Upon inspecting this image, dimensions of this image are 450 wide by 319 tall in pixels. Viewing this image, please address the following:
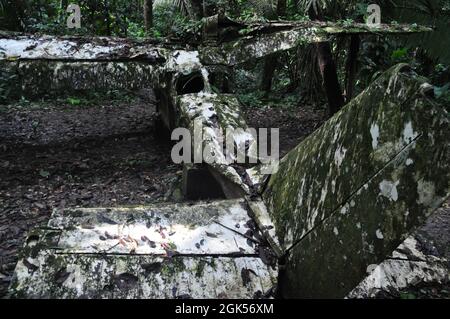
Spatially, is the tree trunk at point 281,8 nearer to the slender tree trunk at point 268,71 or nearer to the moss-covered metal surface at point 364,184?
the slender tree trunk at point 268,71

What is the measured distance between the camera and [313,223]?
2586 mm

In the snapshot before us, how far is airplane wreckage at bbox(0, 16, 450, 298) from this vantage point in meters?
1.98

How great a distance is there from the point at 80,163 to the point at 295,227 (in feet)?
15.1

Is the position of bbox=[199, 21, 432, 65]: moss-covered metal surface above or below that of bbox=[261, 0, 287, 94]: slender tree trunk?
above

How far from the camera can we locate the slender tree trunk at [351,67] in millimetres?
8188

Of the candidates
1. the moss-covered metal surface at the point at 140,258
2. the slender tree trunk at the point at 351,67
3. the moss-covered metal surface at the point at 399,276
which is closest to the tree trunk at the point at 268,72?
the slender tree trunk at the point at 351,67

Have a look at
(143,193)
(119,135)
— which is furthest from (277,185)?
(119,135)

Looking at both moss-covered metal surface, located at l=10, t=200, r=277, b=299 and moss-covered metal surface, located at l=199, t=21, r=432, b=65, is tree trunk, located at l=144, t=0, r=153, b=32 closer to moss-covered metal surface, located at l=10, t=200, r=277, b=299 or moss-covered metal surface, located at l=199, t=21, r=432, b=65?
moss-covered metal surface, located at l=199, t=21, r=432, b=65

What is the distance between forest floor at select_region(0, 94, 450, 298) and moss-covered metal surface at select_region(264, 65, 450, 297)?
132 cm

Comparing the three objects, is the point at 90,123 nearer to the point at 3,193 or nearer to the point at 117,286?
the point at 3,193

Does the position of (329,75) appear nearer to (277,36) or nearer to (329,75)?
(329,75)

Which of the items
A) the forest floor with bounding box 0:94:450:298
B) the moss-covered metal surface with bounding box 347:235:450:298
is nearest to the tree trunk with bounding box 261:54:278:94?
the forest floor with bounding box 0:94:450:298

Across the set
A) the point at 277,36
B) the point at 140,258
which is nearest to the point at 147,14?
the point at 277,36
